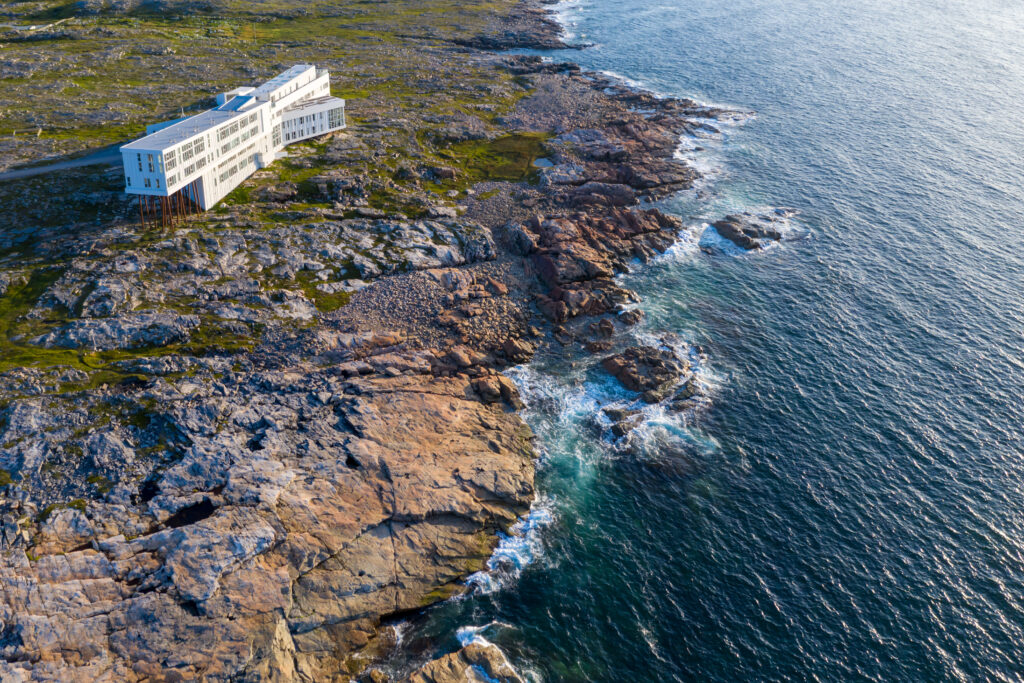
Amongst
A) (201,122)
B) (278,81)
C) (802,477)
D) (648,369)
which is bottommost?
(802,477)

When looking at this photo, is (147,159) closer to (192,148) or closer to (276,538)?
(192,148)

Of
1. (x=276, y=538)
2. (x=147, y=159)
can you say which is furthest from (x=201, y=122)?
(x=276, y=538)

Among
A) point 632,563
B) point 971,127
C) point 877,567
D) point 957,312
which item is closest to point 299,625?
point 632,563

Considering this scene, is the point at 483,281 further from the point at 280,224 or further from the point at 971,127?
the point at 971,127

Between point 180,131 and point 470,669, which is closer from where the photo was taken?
point 470,669

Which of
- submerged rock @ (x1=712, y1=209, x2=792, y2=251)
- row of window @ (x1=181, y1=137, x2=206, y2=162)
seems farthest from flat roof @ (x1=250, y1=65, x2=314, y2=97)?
submerged rock @ (x1=712, y1=209, x2=792, y2=251)

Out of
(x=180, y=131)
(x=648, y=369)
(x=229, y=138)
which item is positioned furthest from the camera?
(x=229, y=138)

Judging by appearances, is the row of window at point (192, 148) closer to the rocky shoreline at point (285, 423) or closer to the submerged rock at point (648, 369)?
the rocky shoreline at point (285, 423)
